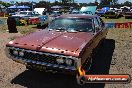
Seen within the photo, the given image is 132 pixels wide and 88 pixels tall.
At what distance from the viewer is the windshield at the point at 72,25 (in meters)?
6.78

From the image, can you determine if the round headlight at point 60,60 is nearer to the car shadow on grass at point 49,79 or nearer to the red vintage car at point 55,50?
the red vintage car at point 55,50

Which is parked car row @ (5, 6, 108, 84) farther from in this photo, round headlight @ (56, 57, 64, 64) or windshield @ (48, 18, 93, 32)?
windshield @ (48, 18, 93, 32)

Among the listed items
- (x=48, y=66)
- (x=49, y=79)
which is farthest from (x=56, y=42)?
(x=49, y=79)

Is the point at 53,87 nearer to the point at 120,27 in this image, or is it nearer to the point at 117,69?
the point at 117,69

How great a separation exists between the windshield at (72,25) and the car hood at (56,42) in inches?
11.6

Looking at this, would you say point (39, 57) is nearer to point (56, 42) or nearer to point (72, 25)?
point (56, 42)

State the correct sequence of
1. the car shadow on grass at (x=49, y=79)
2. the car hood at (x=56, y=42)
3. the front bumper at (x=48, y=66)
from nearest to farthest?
the front bumper at (x=48, y=66) → the car hood at (x=56, y=42) → the car shadow on grass at (x=49, y=79)

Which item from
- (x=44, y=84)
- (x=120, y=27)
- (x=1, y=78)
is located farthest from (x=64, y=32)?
(x=120, y=27)

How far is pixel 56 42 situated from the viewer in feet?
18.3

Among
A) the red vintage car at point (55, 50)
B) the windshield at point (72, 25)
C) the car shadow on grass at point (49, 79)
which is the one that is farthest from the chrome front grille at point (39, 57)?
the windshield at point (72, 25)

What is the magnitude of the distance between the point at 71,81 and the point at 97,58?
8.34 ft

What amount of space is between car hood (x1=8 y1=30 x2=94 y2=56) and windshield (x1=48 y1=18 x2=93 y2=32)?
0.29 meters

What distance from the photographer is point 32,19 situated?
Result: 20516mm

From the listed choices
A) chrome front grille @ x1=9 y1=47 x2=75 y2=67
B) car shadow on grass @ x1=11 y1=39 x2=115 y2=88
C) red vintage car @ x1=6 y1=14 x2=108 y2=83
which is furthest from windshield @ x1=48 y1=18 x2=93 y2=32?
chrome front grille @ x1=9 y1=47 x2=75 y2=67
